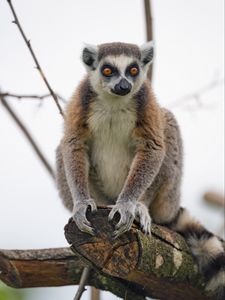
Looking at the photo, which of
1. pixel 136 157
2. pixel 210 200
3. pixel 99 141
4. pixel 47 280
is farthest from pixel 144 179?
pixel 47 280

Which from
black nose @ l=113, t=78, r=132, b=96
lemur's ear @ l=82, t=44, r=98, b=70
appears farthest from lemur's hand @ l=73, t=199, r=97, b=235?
lemur's ear @ l=82, t=44, r=98, b=70

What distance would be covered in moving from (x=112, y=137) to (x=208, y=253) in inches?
62.4

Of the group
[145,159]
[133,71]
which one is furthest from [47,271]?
[133,71]

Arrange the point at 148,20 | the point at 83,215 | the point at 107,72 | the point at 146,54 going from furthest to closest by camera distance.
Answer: the point at 146,54 < the point at 107,72 < the point at 148,20 < the point at 83,215

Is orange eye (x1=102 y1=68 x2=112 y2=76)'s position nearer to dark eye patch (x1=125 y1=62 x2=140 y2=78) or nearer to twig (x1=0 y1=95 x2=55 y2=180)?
dark eye patch (x1=125 y1=62 x2=140 y2=78)

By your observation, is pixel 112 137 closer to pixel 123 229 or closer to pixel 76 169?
pixel 76 169

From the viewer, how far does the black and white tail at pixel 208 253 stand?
4969 millimetres

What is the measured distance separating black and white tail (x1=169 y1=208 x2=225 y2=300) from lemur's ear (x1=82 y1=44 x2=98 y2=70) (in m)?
2.16

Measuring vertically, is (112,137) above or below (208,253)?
above

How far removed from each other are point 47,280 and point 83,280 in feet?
1.41

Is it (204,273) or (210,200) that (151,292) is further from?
(210,200)

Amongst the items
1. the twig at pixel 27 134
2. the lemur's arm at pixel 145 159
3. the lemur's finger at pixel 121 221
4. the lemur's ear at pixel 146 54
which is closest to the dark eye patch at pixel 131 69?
the lemur's ear at pixel 146 54

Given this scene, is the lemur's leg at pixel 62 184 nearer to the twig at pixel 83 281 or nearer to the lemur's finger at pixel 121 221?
the twig at pixel 83 281

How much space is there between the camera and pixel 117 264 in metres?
4.12
